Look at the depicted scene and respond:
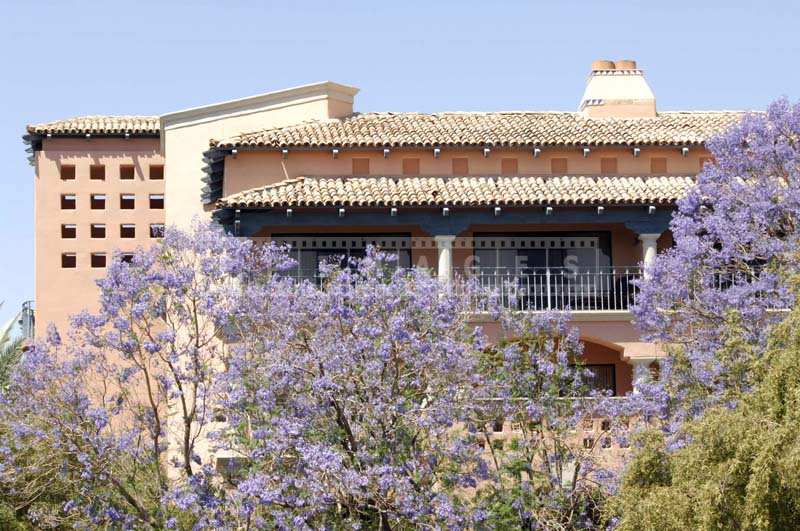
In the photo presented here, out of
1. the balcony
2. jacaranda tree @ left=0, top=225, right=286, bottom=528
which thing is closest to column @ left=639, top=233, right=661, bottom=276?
the balcony

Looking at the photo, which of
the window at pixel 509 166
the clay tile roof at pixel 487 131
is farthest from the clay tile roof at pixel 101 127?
the window at pixel 509 166

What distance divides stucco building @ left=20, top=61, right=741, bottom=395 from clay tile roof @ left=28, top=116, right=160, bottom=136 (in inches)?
219

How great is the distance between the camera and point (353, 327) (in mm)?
23844

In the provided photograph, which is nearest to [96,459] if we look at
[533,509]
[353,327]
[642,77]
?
[353,327]

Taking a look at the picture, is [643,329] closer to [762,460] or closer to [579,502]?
[579,502]

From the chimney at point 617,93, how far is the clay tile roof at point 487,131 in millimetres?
495

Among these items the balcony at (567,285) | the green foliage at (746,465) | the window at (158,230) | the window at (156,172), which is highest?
the window at (156,172)

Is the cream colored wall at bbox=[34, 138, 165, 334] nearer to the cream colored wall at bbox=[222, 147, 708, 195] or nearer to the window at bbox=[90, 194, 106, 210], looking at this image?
the window at bbox=[90, 194, 106, 210]

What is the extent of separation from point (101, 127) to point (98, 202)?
233 cm

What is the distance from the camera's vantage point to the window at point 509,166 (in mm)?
35106

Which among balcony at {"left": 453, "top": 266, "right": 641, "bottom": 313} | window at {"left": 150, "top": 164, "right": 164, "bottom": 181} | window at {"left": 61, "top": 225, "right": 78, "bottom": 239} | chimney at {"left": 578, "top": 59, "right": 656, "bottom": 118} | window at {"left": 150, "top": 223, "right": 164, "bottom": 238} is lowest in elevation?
balcony at {"left": 453, "top": 266, "right": 641, "bottom": 313}

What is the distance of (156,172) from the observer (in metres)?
44.7

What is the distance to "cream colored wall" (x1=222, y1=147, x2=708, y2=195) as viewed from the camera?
34.8 m

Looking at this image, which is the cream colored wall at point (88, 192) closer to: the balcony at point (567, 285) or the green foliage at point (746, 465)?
the balcony at point (567, 285)
